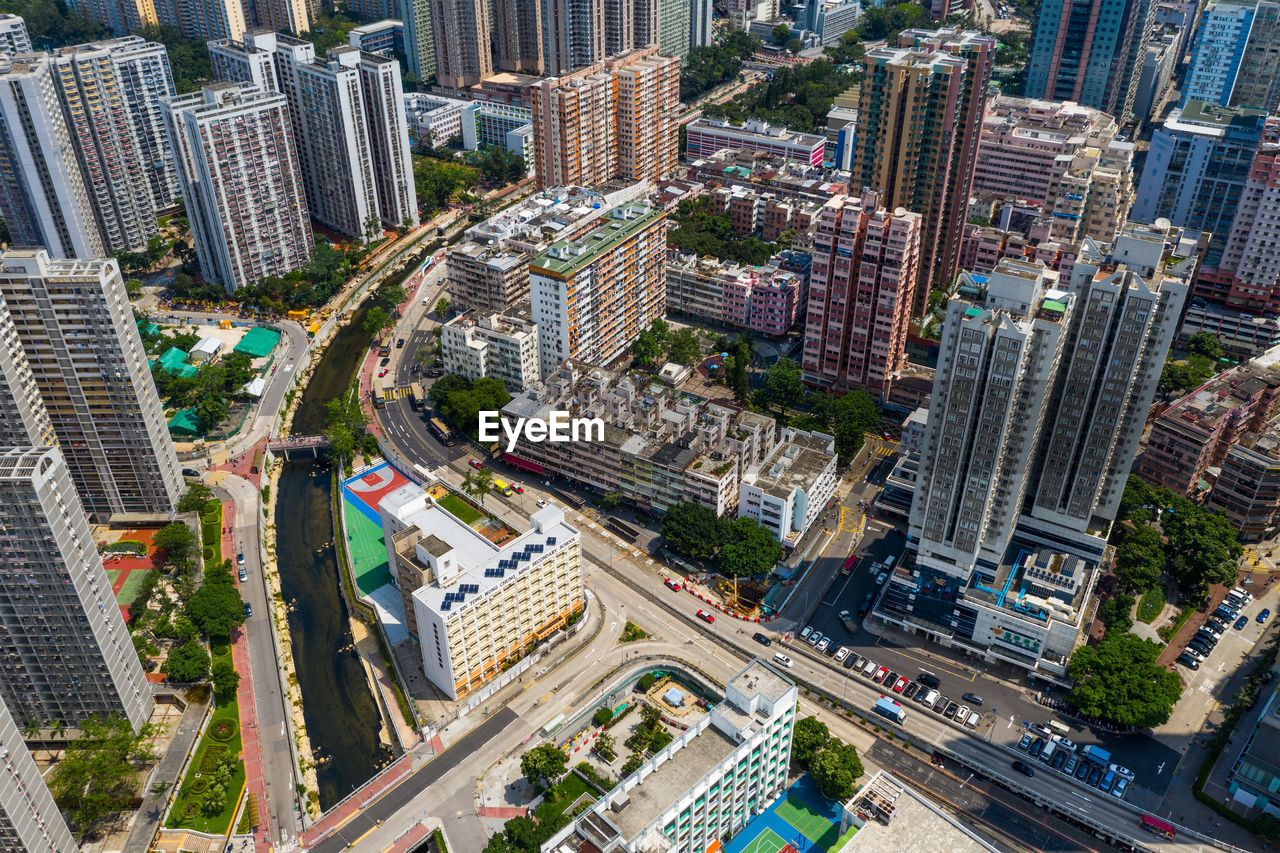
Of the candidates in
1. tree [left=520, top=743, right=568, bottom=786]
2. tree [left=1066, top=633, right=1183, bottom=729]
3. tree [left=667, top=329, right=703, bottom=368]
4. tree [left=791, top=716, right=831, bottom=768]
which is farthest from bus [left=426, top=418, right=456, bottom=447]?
tree [left=1066, top=633, right=1183, bottom=729]

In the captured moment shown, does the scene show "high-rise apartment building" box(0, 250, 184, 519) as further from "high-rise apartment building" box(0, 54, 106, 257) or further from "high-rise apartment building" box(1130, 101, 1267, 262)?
"high-rise apartment building" box(1130, 101, 1267, 262)

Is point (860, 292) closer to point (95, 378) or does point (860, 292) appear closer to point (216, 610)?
point (216, 610)

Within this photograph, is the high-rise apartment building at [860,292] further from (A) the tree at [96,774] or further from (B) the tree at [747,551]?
(A) the tree at [96,774]

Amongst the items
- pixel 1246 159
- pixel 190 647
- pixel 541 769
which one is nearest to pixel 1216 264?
pixel 1246 159

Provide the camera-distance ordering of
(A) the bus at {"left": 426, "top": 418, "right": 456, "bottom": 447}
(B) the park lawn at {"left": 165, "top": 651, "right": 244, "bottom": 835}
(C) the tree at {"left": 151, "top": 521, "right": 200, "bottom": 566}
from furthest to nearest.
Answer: (A) the bus at {"left": 426, "top": 418, "right": 456, "bottom": 447} < (C) the tree at {"left": 151, "top": 521, "right": 200, "bottom": 566} < (B) the park lawn at {"left": 165, "top": 651, "right": 244, "bottom": 835}

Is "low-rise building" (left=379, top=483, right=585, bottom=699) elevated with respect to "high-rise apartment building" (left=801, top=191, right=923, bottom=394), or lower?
lower

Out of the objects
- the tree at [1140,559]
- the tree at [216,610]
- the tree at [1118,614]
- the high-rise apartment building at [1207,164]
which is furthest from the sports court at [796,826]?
the high-rise apartment building at [1207,164]
